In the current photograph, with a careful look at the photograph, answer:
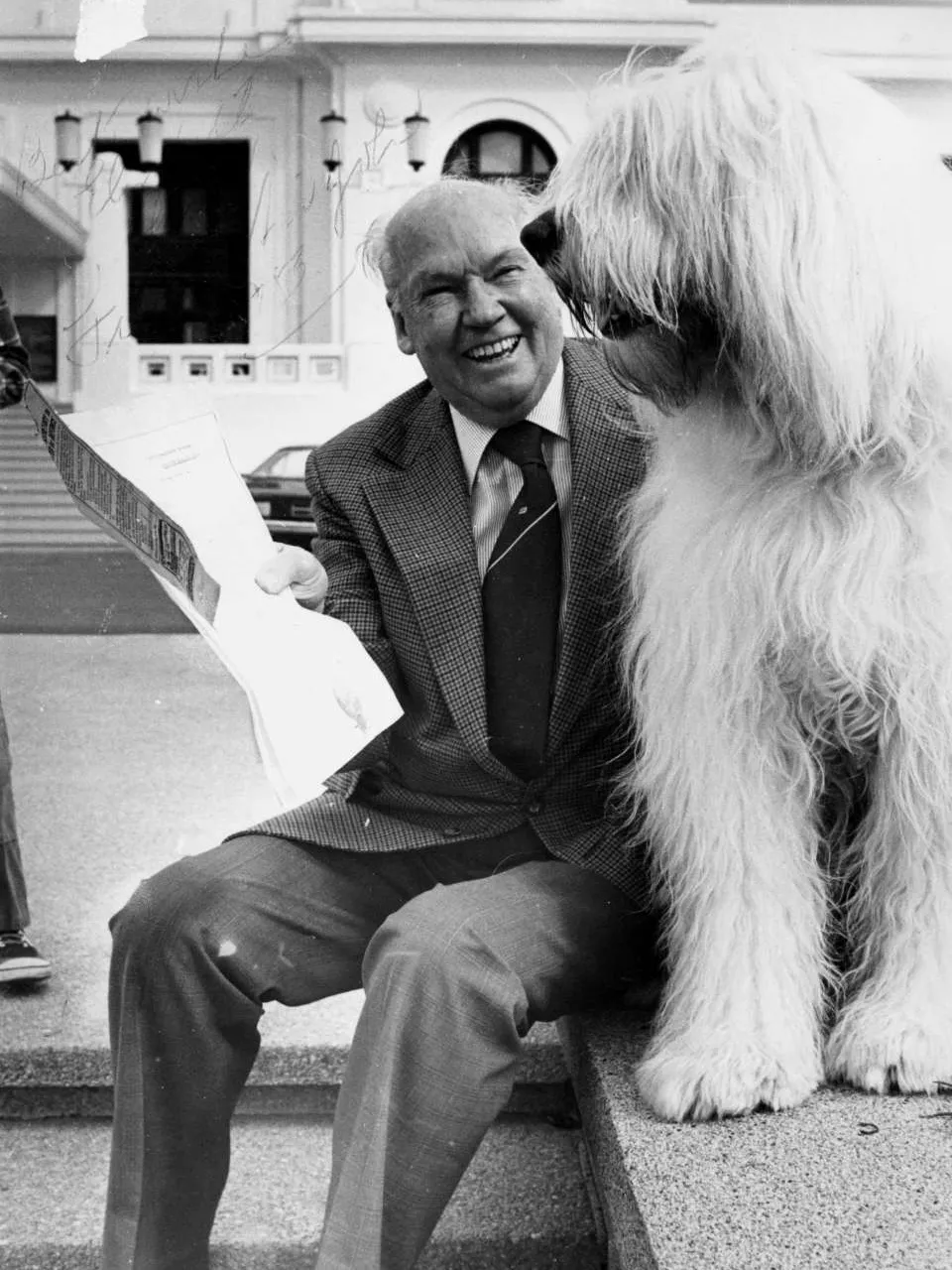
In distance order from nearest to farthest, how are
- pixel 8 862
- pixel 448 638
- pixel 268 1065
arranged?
1. pixel 448 638
2. pixel 268 1065
3. pixel 8 862

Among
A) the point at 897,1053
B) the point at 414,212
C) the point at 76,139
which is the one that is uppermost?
the point at 76,139

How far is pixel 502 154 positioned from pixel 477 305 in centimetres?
26

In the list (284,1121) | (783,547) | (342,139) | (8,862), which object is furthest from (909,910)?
(8,862)

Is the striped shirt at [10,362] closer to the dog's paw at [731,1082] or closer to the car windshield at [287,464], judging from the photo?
the car windshield at [287,464]

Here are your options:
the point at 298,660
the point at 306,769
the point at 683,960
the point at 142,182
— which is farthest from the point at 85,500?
the point at 683,960

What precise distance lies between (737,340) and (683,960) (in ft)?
2.34

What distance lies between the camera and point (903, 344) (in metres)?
1.36

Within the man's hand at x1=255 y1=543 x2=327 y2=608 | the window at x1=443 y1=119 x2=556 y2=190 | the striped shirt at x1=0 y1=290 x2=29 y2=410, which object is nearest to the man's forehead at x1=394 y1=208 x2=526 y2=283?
the window at x1=443 y1=119 x2=556 y2=190

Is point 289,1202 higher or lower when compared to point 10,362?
lower

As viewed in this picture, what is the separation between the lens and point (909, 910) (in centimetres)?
151

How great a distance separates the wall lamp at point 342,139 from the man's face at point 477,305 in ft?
0.54

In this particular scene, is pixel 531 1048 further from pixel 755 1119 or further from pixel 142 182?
pixel 142 182

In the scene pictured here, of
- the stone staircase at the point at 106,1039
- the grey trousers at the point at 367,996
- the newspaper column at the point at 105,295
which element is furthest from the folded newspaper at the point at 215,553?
the stone staircase at the point at 106,1039

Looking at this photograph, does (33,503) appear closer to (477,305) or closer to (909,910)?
(477,305)
